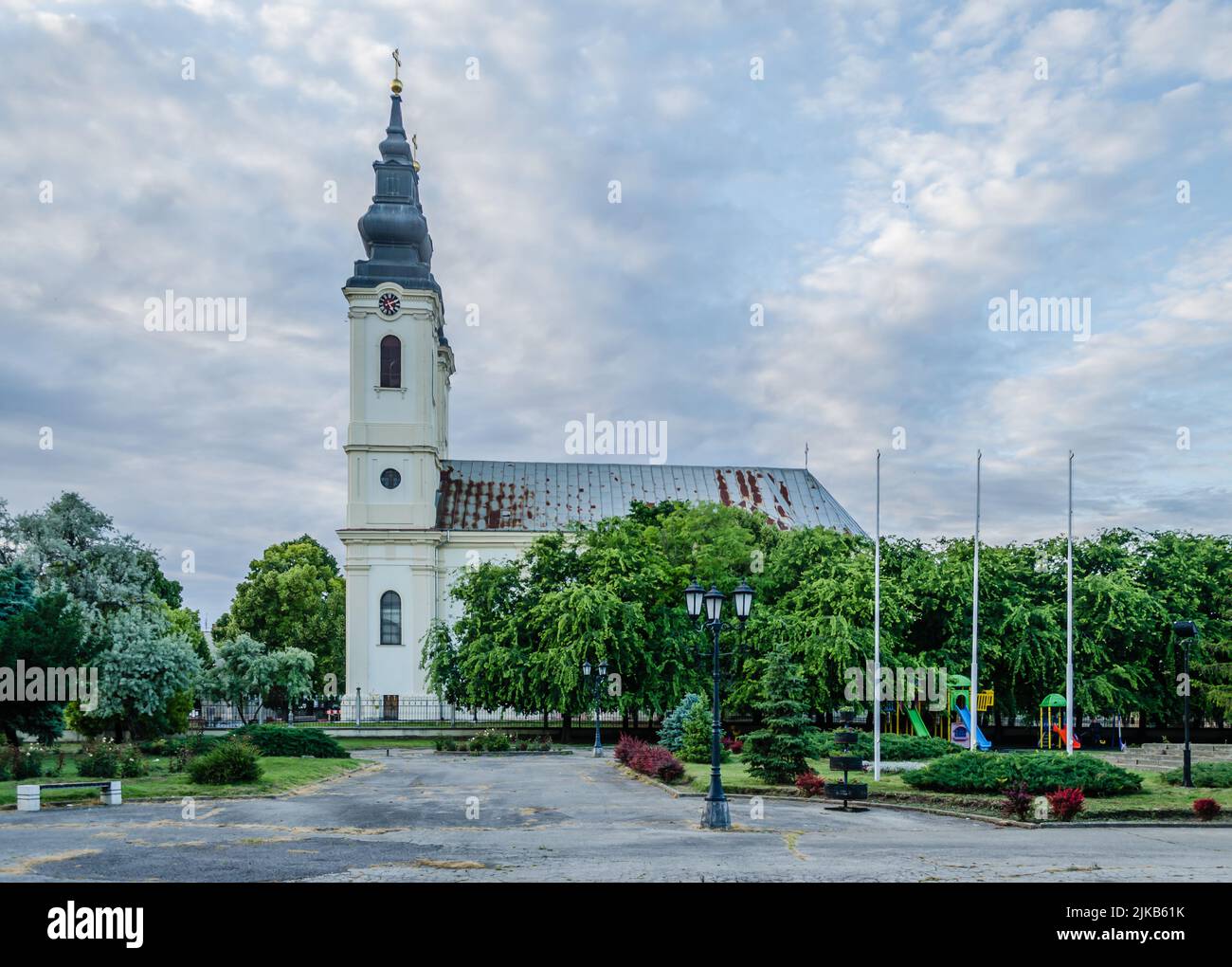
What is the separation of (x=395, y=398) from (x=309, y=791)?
131ft

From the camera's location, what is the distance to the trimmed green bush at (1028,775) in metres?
20.1

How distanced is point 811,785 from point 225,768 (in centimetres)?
1244

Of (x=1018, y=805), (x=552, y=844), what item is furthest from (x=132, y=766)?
(x=1018, y=805)

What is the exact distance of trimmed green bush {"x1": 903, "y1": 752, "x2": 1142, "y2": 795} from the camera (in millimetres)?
20109

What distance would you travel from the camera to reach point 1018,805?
17.6 metres

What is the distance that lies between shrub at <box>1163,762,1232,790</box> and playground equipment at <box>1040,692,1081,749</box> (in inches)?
581

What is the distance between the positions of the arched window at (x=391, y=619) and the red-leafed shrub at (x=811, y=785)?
1615 inches

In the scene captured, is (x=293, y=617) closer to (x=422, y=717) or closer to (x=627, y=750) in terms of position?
(x=422, y=717)

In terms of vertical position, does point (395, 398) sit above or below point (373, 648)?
above

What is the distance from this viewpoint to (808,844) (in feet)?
49.9

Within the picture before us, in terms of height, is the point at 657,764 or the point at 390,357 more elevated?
the point at 390,357

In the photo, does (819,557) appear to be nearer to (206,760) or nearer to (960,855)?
(206,760)
